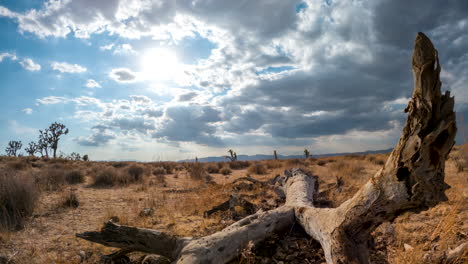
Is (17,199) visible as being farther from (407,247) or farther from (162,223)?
(407,247)

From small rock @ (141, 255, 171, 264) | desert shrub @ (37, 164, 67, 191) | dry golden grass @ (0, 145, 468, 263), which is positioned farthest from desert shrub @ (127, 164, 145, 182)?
small rock @ (141, 255, 171, 264)

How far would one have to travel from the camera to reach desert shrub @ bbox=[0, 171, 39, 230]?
18.8ft

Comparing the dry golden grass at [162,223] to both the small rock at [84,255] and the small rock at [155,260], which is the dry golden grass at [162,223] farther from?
the small rock at [155,260]

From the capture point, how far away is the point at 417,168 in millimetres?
2527

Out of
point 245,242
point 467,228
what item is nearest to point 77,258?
point 245,242

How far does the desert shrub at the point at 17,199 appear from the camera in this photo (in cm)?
572

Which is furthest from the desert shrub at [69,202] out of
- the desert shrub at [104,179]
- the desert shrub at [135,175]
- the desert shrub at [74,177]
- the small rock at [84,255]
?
the desert shrub at [135,175]

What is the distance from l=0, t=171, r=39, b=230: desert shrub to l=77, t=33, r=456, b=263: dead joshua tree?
12.0ft

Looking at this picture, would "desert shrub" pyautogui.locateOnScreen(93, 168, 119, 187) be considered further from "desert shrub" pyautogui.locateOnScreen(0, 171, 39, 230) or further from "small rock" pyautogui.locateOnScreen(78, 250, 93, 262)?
"small rock" pyautogui.locateOnScreen(78, 250, 93, 262)

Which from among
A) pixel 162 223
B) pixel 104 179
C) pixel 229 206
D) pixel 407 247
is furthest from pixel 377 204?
pixel 104 179

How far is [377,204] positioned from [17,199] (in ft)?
25.4

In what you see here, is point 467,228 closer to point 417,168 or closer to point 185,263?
point 417,168

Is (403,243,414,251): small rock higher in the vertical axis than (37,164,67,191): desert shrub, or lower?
lower

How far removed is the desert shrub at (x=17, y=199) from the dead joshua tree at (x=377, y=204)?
3.67 meters
